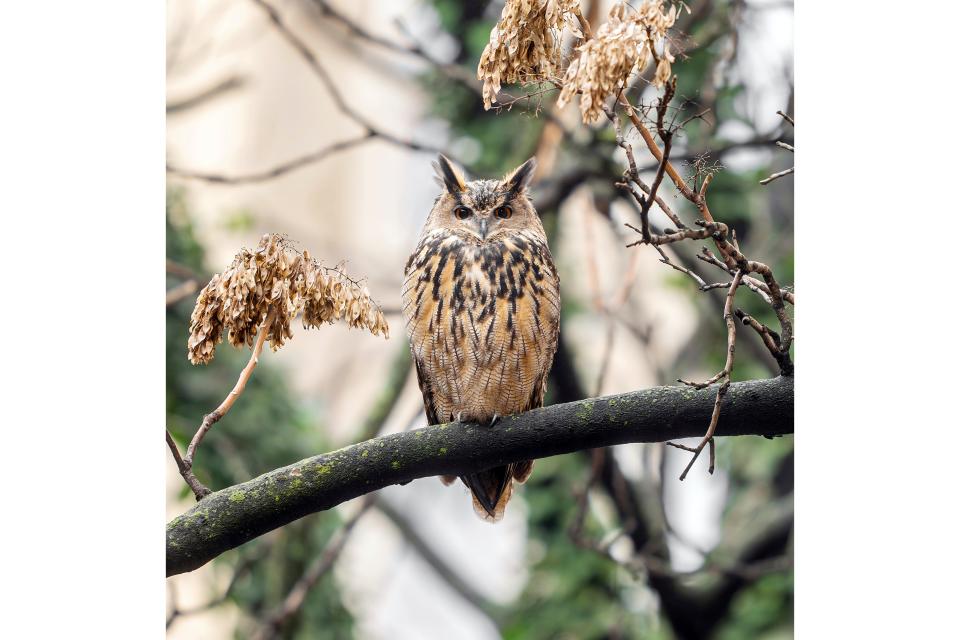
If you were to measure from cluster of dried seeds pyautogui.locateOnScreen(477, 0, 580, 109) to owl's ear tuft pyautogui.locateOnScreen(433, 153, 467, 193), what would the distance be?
60cm

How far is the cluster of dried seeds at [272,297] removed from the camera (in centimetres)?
164

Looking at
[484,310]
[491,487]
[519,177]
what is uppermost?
[519,177]

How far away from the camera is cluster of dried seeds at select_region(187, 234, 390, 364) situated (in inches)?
64.7

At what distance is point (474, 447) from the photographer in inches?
69.1

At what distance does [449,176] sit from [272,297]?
0.62 metres

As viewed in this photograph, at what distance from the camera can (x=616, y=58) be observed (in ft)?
4.30

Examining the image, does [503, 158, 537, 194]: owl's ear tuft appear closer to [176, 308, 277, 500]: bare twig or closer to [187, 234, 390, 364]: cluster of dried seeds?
[187, 234, 390, 364]: cluster of dried seeds

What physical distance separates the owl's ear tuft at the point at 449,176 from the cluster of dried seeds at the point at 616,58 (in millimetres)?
754

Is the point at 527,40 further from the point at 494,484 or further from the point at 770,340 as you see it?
the point at 494,484

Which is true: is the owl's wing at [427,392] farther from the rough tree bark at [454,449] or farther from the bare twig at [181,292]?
the bare twig at [181,292]

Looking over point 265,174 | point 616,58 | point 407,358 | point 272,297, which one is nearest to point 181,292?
point 265,174

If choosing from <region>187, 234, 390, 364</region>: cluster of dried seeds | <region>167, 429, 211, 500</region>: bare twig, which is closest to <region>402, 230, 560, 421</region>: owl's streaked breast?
<region>187, 234, 390, 364</region>: cluster of dried seeds
